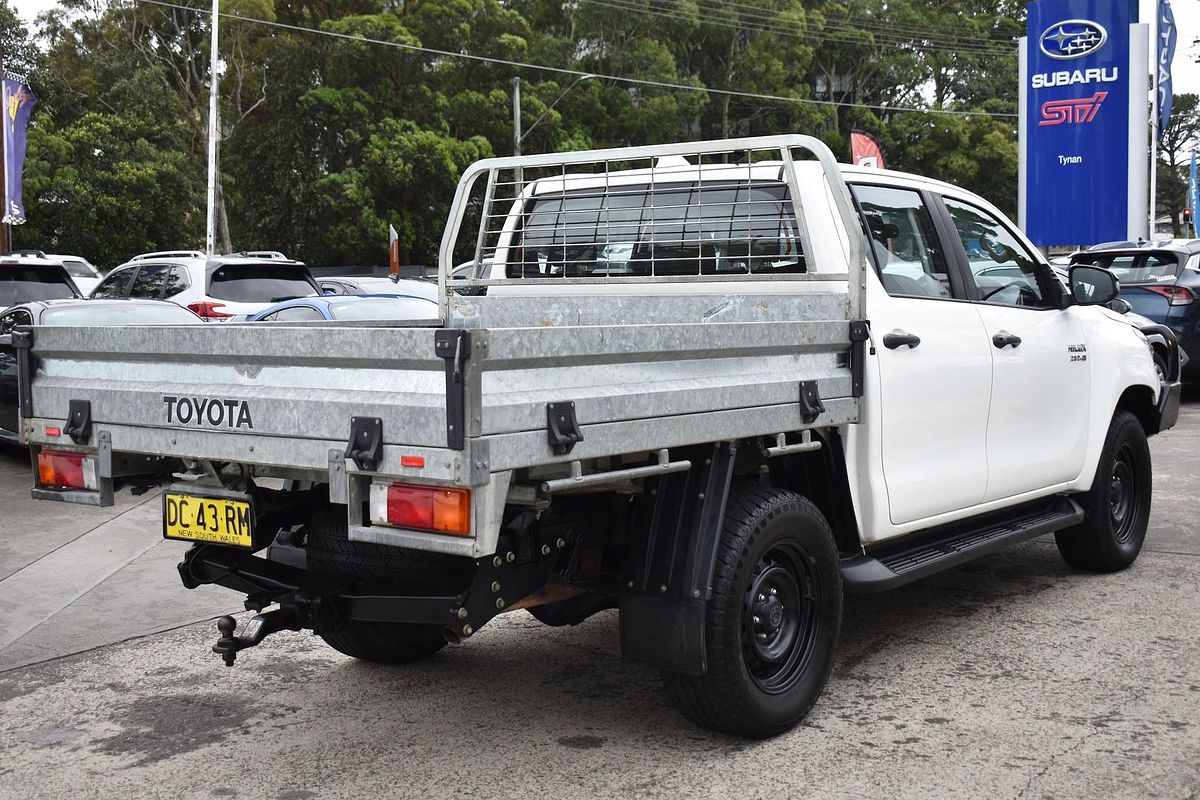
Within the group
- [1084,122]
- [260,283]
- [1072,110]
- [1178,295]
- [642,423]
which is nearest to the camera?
[642,423]

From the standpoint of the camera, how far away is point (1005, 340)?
5375 millimetres

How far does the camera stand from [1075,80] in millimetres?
22938

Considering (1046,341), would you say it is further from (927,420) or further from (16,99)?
(16,99)

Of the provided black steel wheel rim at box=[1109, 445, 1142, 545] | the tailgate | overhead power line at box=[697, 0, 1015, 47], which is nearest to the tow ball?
the tailgate

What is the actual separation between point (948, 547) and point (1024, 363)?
985 mm

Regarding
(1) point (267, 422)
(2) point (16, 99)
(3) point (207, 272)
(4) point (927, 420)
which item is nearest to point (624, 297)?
(4) point (927, 420)

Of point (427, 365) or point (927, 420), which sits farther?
point (927, 420)

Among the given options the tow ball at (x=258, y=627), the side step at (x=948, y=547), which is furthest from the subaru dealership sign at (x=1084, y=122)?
the tow ball at (x=258, y=627)

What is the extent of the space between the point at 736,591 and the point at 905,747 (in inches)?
31.9

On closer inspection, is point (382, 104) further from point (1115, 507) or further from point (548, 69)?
point (1115, 507)

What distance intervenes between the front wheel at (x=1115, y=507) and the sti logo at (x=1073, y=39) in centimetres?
1838

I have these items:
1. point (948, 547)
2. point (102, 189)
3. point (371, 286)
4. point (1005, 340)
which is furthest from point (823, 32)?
point (948, 547)

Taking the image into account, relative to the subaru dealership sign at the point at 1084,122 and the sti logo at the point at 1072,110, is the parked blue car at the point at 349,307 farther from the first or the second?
the sti logo at the point at 1072,110

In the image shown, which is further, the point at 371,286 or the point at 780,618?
the point at 371,286
